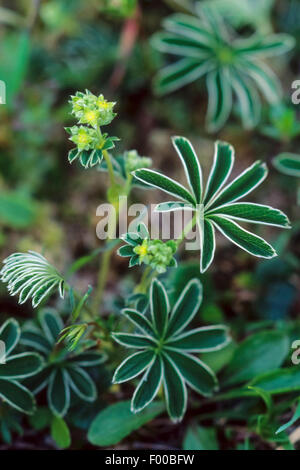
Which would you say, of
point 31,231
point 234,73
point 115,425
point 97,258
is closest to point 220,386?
point 115,425

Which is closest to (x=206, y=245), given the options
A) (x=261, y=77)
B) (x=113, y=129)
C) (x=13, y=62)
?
(x=261, y=77)

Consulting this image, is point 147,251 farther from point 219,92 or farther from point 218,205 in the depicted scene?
point 219,92

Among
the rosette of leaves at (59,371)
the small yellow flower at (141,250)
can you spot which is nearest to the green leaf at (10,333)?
the rosette of leaves at (59,371)

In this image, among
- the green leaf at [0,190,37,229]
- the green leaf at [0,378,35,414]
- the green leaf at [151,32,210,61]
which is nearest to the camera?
the green leaf at [0,378,35,414]

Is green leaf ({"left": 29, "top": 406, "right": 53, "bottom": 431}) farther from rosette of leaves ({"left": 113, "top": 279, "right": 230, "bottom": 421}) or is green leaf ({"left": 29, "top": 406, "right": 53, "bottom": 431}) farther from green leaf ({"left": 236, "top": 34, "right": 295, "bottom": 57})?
green leaf ({"left": 236, "top": 34, "right": 295, "bottom": 57})

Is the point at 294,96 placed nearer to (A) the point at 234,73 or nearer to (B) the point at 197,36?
(A) the point at 234,73

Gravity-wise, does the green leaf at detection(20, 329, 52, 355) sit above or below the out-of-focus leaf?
below

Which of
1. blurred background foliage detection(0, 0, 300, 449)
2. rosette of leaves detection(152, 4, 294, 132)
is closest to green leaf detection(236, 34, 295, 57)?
rosette of leaves detection(152, 4, 294, 132)
